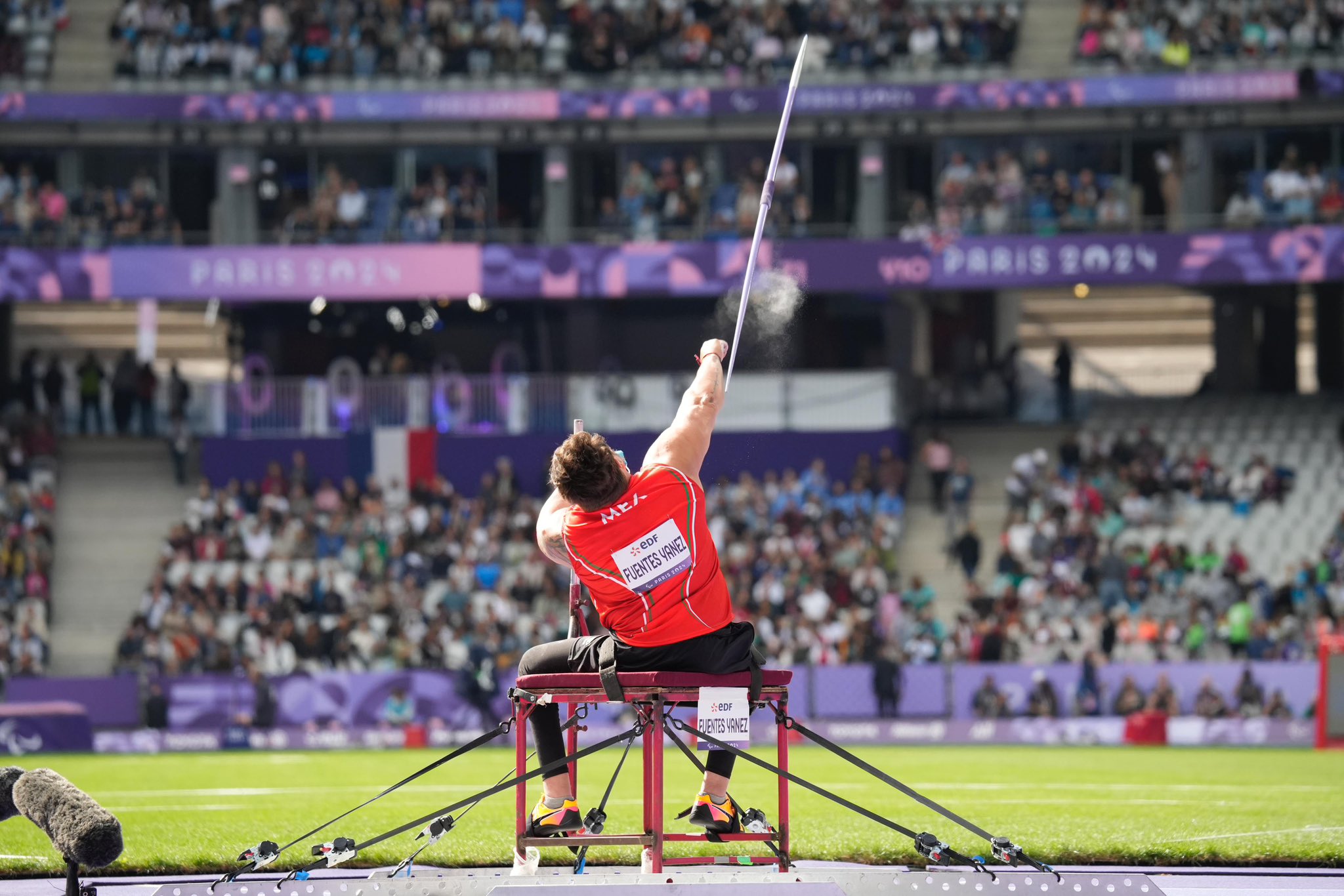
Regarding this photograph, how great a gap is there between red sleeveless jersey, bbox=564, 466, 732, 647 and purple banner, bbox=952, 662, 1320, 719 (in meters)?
18.3

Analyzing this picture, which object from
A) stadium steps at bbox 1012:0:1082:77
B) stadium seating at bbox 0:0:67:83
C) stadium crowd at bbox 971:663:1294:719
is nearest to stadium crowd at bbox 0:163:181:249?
stadium seating at bbox 0:0:67:83

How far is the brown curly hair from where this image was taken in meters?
6.58

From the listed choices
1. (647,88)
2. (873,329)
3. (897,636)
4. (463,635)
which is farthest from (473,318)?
(897,636)

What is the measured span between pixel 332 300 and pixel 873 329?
11.0 m

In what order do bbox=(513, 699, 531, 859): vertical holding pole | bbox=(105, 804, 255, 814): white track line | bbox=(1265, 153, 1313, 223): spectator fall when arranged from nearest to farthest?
bbox=(513, 699, 531, 859): vertical holding pole < bbox=(105, 804, 255, 814): white track line < bbox=(1265, 153, 1313, 223): spectator

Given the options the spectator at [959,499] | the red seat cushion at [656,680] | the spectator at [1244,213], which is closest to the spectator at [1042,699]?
the spectator at [959,499]

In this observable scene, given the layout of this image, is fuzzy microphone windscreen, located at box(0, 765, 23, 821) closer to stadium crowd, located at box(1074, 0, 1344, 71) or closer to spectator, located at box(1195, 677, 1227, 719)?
spectator, located at box(1195, 677, 1227, 719)

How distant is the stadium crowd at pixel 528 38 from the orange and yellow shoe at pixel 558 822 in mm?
26668

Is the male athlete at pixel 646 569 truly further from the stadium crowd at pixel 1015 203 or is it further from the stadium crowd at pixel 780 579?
the stadium crowd at pixel 1015 203

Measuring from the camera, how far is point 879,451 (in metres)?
31.4

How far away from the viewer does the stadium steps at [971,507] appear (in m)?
28.7

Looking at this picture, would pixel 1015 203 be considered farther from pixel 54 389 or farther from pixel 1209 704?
pixel 54 389

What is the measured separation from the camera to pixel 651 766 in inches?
269

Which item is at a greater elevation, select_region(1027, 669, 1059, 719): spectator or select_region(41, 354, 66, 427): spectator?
select_region(41, 354, 66, 427): spectator
